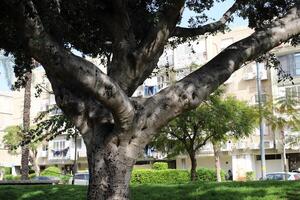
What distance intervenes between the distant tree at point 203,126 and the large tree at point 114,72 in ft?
53.5

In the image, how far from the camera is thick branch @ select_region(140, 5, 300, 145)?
726 centimetres

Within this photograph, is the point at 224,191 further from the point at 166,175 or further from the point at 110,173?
the point at 166,175

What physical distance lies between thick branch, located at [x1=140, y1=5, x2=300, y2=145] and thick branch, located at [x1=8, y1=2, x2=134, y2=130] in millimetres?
565

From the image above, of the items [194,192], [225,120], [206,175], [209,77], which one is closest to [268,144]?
[206,175]

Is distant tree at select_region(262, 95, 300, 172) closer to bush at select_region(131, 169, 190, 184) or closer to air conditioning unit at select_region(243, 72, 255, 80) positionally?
bush at select_region(131, 169, 190, 184)

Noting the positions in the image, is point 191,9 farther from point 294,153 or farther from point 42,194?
point 294,153

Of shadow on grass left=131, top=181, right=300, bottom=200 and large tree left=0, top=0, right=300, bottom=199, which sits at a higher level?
large tree left=0, top=0, right=300, bottom=199

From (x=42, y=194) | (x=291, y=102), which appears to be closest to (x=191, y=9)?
(x=42, y=194)

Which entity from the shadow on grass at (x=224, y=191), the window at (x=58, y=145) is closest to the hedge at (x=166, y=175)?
the shadow on grass at (x=224, y=191)

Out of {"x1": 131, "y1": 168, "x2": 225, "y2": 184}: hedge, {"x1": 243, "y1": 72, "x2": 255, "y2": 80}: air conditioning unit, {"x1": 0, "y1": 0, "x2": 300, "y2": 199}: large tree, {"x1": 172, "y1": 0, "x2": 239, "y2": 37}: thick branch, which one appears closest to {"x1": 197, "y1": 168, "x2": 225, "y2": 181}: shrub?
{"x1": 131, "y1": 168, "x2": 225, "y2": 184}: hedge

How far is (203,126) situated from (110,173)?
1971 centimetres

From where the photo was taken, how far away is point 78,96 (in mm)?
7602

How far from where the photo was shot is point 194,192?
13.5 metres

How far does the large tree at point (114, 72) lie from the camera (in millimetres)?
6602
